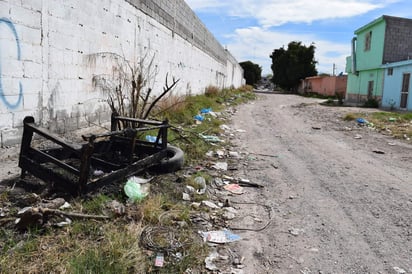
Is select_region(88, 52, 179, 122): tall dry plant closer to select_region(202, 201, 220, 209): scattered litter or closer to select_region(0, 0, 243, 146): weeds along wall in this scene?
select_region(0, 0, 243, 146): weeds along wall

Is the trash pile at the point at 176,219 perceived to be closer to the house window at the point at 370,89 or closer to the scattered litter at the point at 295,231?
the scattered litter at the point at 295,231

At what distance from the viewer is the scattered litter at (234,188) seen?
429cm

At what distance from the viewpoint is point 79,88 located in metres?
5.35

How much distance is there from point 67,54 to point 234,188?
3015mm

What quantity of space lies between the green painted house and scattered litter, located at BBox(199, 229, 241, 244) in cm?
1848

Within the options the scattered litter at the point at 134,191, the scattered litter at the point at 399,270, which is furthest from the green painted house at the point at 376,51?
the scattered litter at the point at 134,191

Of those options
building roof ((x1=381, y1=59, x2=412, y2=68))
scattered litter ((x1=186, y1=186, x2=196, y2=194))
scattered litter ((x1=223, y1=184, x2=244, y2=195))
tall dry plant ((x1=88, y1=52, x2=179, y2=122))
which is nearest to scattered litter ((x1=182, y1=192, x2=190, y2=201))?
scattered litter ((x1=186, y1=186, x2=196, y2=194))

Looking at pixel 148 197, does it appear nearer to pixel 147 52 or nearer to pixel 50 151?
pixel 50 151

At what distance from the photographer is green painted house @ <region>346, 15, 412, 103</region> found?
1836cm

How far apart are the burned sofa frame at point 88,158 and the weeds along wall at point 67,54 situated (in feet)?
1.66

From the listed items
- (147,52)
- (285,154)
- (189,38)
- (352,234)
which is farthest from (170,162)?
(189,38)

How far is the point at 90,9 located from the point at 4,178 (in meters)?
3.17

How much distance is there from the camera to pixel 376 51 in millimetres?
19375

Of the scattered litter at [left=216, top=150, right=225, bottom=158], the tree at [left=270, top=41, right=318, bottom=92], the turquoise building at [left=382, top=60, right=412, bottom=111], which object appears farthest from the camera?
the tree at [left=270, top=41, right=318, bottom=92]
